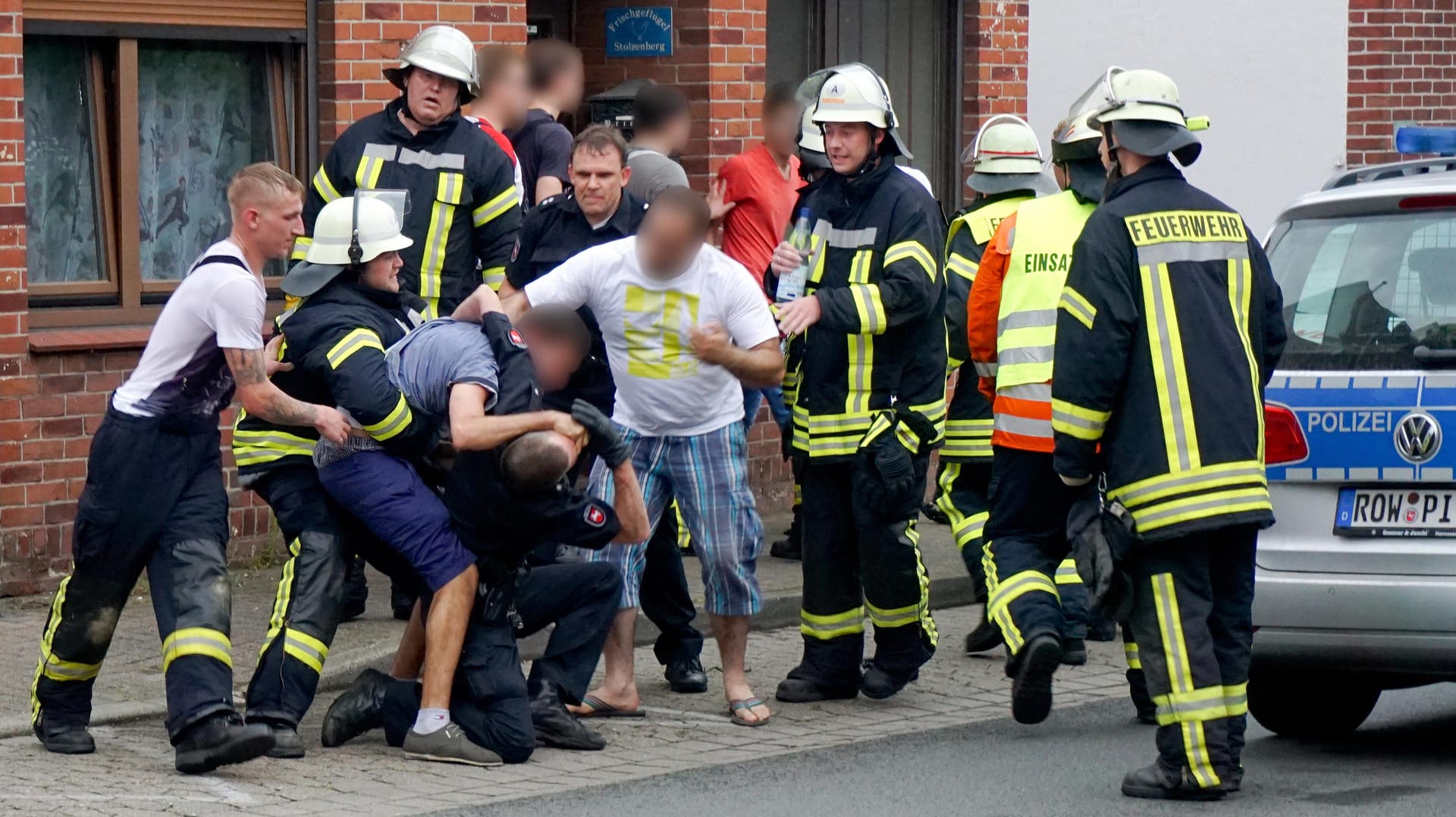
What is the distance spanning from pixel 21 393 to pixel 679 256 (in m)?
3.22

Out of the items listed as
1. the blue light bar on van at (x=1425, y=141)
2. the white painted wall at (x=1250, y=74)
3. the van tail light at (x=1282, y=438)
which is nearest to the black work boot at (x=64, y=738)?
the van tail light at (x=1282, y=438)

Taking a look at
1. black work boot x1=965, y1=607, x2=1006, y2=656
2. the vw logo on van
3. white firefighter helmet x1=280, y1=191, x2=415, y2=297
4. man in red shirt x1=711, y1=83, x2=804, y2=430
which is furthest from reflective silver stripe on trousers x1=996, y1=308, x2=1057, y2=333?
man in red shirt x1=711, y1=83, x2=804, y2=430

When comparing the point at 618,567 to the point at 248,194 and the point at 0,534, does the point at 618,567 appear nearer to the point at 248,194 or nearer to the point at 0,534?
the point at 248,194

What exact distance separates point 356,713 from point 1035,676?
2.06m

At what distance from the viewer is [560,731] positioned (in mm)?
6973

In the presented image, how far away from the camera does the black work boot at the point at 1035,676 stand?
645cm

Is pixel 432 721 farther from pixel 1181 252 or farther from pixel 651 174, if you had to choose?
pixel 651 174

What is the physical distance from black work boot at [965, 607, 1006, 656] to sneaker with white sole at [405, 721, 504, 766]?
2372 millimetres

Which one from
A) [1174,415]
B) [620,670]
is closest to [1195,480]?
[1174,415]

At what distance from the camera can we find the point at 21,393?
8.94m

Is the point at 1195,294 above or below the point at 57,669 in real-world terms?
above

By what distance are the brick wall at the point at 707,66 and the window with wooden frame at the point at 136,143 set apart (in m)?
1.95

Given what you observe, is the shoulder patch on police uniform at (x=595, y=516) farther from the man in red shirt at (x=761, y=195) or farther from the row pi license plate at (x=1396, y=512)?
the man in red shirt at (x=761, y=195)

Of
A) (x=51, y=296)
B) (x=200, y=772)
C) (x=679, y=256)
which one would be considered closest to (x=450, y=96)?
(x=679, y=256)
